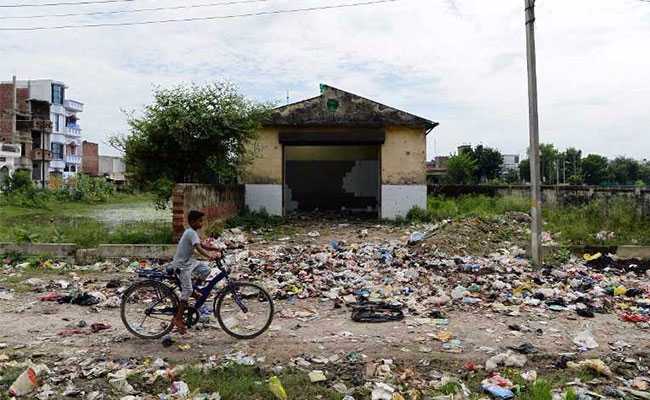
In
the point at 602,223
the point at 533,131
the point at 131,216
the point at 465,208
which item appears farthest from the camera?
the point at 131,216

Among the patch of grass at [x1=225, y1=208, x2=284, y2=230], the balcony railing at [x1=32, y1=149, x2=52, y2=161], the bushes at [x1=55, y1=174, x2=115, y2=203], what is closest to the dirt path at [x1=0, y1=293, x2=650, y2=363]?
the patch of grass at [x1=225, y1=208, x2=284, y2=230]

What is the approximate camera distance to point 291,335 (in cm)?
569

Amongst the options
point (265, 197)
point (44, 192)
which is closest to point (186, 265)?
point (265, 197)

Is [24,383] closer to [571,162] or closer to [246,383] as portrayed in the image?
[246,383]

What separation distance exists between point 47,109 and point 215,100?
43.4 meters

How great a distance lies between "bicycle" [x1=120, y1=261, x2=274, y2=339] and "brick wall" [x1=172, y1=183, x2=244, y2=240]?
4.79 metres

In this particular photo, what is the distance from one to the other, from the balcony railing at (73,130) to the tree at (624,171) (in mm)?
58867

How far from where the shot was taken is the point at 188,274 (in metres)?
5.58

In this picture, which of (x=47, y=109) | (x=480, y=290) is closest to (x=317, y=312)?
(x=480, y=290)

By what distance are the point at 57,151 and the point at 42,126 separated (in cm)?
496

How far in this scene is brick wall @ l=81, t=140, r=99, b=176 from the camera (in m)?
60.2

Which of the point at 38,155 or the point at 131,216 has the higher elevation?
the point at 38,155

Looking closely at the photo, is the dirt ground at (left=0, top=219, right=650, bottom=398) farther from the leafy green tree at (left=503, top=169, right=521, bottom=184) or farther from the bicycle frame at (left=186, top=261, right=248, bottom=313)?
the leafy green tree at (left=503, top=169, right=521, bottom=184)

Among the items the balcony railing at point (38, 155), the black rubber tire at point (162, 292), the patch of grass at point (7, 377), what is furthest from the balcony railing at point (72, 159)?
the patch of grass at point (7, 377)
